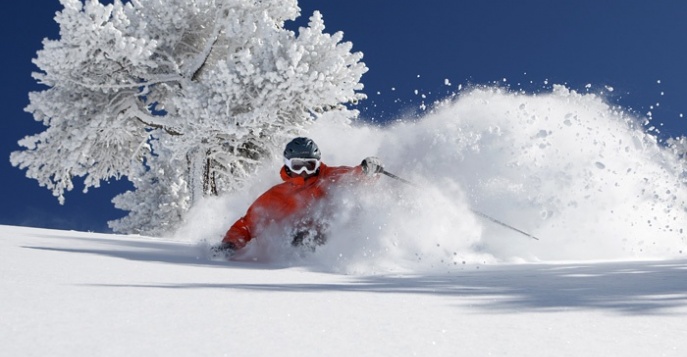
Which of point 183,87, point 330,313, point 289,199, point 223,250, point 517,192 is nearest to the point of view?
point 330,313

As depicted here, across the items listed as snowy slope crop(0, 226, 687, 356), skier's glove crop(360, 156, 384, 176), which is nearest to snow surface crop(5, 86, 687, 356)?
snowy slope crop(0, 226, 687, 356)

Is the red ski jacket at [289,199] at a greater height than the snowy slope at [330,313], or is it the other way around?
the red ski jacket at [289,199]

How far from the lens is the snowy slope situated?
1.87m

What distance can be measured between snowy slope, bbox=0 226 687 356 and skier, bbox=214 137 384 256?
2085mm

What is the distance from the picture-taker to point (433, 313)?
99.7 inches

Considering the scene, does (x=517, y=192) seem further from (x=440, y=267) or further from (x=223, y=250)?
(x=223, y=250)

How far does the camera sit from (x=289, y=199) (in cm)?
664

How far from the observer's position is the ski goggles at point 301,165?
265 inches

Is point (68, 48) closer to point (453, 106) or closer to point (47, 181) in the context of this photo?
point (47, 181)

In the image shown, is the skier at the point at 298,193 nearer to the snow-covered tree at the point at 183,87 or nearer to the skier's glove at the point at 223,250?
the skier's glove at the point at 223,250

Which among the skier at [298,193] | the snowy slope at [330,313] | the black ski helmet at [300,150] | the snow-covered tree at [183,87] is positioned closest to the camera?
the snowy slope at [330,313]

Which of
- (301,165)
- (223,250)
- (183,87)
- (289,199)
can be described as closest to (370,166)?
(301,165)

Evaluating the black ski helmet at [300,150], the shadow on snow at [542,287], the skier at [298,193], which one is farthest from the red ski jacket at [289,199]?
the shadow on snow at [542,287]

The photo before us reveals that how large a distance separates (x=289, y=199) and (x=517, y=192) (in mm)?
2745
